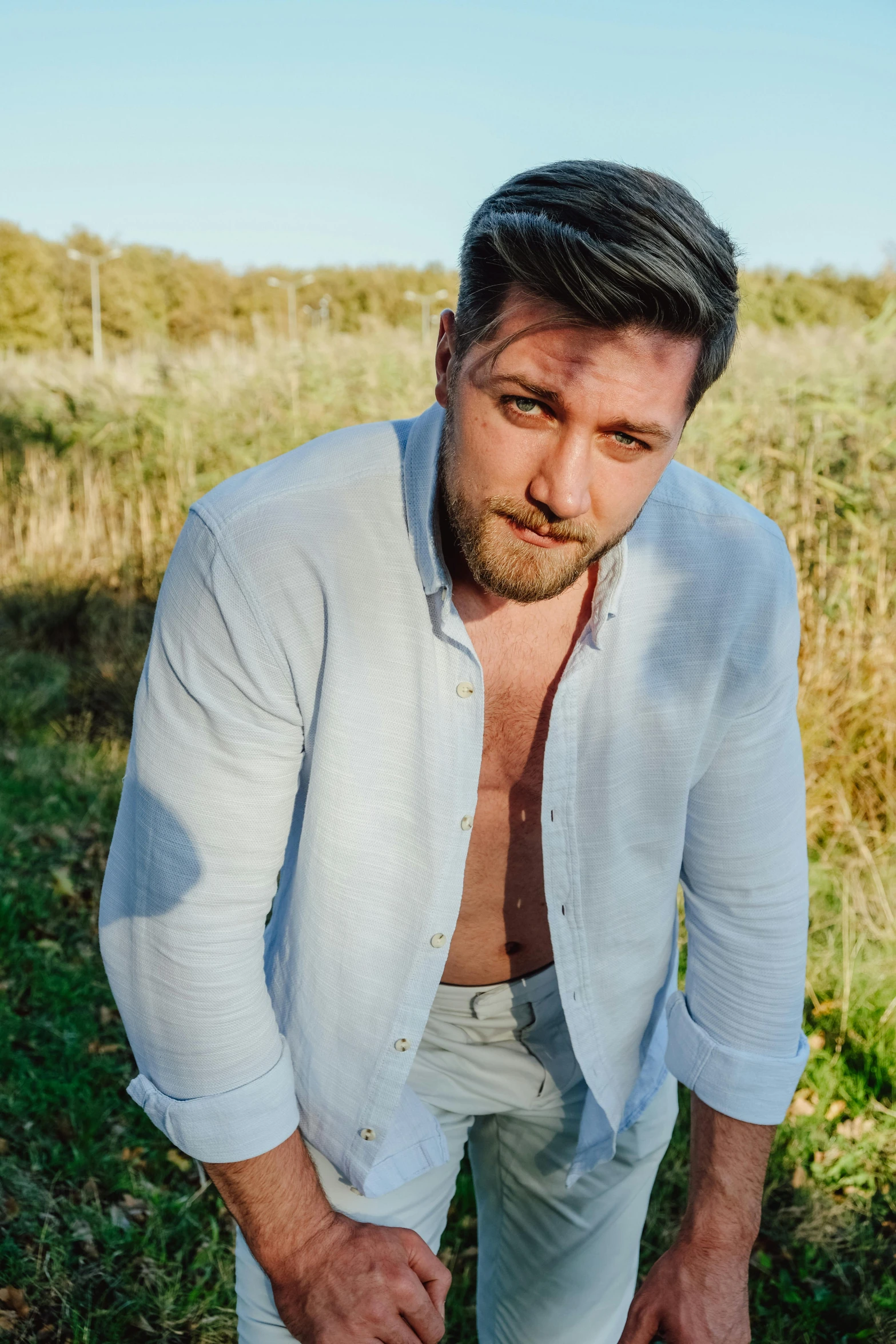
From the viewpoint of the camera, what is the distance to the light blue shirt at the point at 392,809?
1.44 m

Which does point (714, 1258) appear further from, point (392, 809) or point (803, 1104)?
point (803, 1104)

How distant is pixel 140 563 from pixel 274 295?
151ft

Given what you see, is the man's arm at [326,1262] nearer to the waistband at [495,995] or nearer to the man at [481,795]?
the man at [481,795]

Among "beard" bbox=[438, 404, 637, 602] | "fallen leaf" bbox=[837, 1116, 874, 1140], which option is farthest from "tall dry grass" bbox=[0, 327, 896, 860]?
"beard" bbox=[438, 404, 637, 602]

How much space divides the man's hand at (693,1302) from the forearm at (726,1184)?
2 centimetres

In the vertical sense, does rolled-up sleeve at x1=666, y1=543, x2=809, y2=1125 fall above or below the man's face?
below

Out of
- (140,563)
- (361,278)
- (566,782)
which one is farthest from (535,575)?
(361,278)

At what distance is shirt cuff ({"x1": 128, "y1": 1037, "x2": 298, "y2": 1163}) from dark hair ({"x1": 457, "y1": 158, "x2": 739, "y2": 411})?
1.14 meters

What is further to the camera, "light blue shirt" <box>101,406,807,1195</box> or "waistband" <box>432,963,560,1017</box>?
"waistband" <box>432,963,560,1017</box>

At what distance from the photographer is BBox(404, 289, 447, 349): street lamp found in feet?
35.1

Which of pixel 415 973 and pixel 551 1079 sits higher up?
pixel 415 973

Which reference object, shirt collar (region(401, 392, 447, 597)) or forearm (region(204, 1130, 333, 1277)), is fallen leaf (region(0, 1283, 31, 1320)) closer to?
forearm (region(204, 1130, 333, 1277))

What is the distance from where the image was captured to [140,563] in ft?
24.5

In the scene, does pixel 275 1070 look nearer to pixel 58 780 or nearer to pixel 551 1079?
pixel 551 1079
